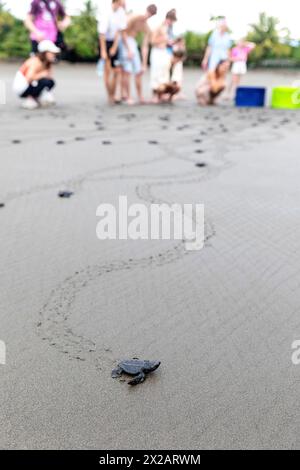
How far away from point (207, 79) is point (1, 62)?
39.9 ft

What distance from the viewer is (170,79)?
7.88m

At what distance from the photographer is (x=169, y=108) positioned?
7281 mm

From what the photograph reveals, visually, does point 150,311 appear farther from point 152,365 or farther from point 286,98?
point 286,98

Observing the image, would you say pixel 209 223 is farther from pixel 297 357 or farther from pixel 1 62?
pixel 1 62

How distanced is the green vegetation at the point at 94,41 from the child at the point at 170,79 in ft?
35.0

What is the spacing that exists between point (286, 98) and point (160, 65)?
228cm

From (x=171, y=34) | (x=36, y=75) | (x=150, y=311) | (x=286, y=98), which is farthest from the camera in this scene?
(x=286, y=98)

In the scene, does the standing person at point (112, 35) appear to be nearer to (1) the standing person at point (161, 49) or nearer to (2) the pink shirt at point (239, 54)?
(1) the standing person at point (161, 49)

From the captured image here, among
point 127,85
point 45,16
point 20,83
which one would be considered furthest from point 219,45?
point 20,83

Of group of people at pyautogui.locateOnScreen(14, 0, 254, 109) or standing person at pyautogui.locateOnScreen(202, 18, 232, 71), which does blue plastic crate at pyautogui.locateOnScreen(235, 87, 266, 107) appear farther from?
standing person at pyautogui.locateOnScreen(202, 18, 232, 71)

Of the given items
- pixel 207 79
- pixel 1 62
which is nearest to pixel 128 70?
pixel 207 79

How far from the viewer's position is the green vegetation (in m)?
17.4

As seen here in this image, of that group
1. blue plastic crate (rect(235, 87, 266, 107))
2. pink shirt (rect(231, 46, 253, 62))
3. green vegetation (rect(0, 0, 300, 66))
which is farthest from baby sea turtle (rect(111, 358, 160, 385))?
green vegetation (rect(0, 0, 300, 66))

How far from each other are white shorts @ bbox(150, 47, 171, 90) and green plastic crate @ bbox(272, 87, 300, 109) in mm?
1941
